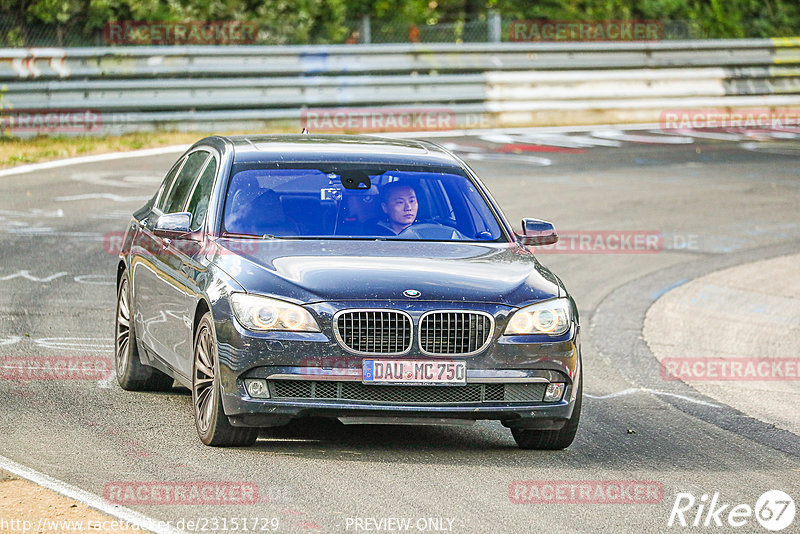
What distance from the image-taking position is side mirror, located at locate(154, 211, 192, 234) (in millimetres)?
7922

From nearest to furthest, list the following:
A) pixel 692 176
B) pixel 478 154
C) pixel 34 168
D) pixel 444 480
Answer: pixel 444 480 → pixel 34 168 → pixel 692 176 → pixel 478 154

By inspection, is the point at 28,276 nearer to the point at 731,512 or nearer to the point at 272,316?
the point at 272,316

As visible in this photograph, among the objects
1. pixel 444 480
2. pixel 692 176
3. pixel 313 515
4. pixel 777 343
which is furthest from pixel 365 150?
pixel 692 176

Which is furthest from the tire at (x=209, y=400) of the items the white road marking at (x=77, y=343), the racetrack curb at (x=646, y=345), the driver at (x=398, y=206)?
the racetrack curb at (x=646, y=345)

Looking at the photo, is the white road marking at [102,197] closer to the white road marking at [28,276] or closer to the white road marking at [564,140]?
the white road marking at [28,276]

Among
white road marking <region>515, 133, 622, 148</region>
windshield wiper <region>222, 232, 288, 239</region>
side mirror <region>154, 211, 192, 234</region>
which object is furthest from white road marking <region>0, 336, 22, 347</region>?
white road marking <region>515, 133, 622, 148</region>

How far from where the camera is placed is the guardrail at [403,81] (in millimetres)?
23469

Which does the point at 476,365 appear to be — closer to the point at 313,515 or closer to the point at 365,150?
the point at 313,515

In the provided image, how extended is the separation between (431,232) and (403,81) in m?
18.4

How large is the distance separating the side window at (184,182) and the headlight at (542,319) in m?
2.59

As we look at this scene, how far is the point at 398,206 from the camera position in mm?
8305

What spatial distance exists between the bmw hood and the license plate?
0.32 m

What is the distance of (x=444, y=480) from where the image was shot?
6.79 metres

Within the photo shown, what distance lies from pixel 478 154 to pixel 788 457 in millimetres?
15949
